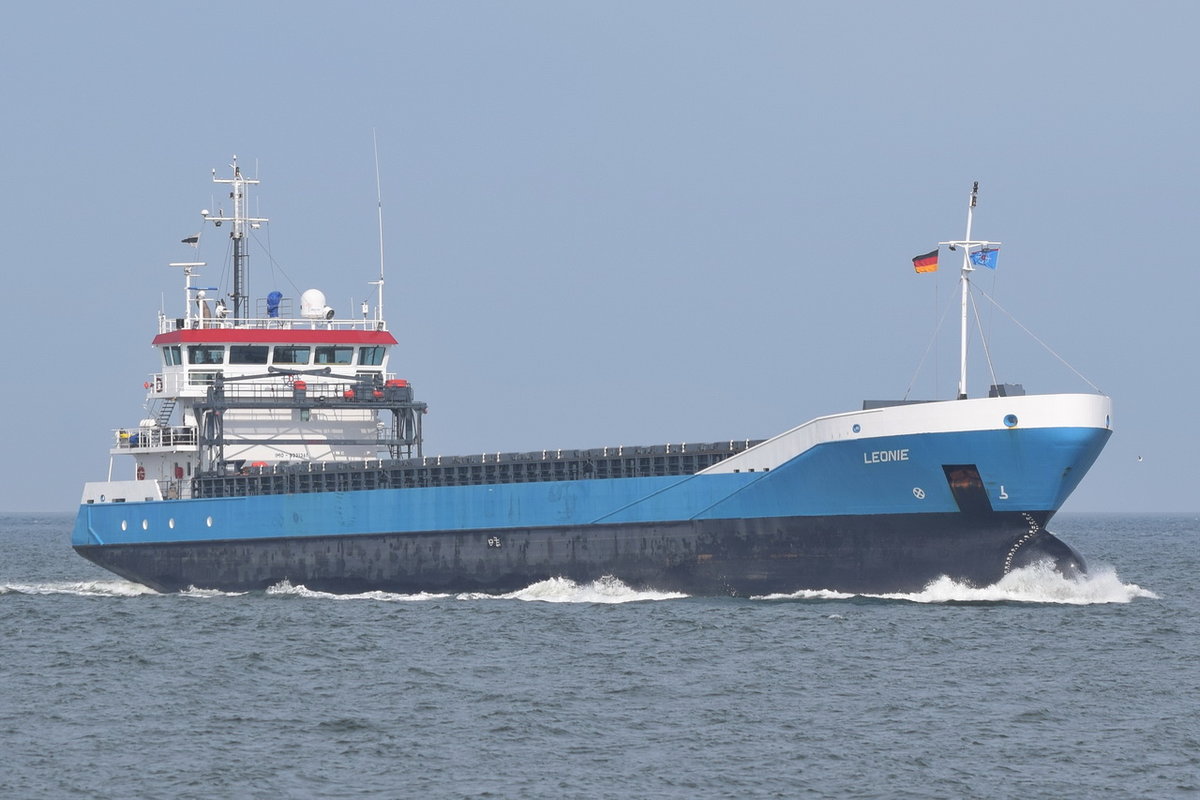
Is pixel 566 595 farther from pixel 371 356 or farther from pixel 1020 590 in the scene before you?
pixel 371 356

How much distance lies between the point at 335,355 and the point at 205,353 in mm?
3488

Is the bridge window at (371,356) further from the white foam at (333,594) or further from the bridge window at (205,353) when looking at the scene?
the white foam at (333,594)

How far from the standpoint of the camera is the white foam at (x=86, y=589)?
4384 centimetres

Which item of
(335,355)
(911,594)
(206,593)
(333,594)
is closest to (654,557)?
(911,594)

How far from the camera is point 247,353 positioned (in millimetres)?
43594

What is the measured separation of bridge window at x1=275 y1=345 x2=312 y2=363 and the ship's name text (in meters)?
17.8

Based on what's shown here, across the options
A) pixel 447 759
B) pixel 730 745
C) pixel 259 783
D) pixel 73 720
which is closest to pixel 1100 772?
pixel 730 745

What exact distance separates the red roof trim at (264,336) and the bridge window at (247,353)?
0.16 metres

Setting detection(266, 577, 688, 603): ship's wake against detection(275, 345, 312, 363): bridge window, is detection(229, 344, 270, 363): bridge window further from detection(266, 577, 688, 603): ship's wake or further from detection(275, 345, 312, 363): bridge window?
detection(266, 577, 688, 603): ship's wake

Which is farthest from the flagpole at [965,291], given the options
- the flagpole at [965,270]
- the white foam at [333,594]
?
the white foam at [333,594]

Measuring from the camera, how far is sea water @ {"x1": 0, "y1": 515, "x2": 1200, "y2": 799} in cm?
1942

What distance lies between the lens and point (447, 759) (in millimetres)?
20422

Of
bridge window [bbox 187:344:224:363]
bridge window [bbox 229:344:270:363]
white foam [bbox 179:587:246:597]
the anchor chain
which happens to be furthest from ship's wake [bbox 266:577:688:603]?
bridge window [bbox 187:344:224:363]

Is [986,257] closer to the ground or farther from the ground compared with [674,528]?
farther from the ground
